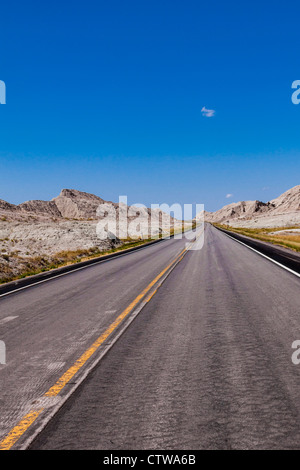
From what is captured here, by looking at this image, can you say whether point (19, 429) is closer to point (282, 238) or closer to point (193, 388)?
point (193, 388)

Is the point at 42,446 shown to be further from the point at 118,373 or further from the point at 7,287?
the point at 7,287

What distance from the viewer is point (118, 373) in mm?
4172

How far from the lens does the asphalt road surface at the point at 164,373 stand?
2.92m

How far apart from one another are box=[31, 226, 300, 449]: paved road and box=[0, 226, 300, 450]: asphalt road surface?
0.01m

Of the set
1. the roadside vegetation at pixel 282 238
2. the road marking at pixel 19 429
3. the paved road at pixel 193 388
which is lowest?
the road marking at pixel 19 429

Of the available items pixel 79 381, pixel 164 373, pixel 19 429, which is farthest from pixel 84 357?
pixel 19 429

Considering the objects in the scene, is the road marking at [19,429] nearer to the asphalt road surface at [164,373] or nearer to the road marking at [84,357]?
the asphalt road surface at [164,373]

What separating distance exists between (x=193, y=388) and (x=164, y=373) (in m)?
0.52

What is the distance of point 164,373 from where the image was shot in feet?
13.5

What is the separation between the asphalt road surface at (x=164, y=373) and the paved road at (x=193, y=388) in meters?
0.01

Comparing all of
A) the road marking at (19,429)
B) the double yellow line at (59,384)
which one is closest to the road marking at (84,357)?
the double yellow line at (59,384)

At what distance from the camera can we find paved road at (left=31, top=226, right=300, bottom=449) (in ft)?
9.40

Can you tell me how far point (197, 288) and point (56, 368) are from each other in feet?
19.3
